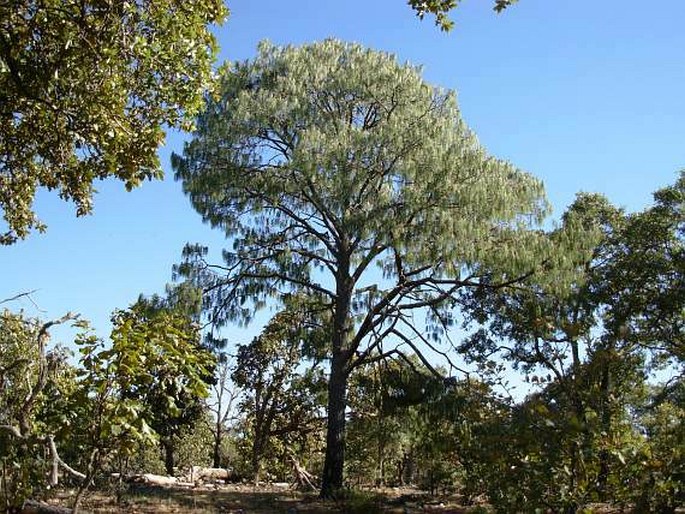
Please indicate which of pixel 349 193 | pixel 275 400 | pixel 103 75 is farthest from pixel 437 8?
pixel 275 400

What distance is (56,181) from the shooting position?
25.0 ft

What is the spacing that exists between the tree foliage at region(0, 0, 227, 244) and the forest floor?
16.2 feet

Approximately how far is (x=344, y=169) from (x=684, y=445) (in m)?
8.19

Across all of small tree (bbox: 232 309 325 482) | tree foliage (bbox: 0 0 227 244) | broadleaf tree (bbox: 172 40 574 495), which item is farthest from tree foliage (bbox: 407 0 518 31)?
small tree (bbox: 232 309 325 482)

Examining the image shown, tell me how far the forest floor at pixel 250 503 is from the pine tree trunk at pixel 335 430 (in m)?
0.49

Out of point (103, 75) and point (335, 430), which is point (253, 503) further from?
point (103, 75)

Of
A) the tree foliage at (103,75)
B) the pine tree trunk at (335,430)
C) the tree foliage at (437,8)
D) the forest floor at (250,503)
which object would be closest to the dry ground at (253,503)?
the forest floor at (250,503)

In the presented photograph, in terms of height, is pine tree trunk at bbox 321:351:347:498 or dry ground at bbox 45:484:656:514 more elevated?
pine tree trunk at bbox 321:351:347:498

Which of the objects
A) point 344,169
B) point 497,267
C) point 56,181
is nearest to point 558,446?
point 56,181

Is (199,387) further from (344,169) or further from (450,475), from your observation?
(450,475)

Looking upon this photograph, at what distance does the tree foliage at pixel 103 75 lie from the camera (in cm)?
599

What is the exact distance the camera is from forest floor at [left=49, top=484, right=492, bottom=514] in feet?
32.7

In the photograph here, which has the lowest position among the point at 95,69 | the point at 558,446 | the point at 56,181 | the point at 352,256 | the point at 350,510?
the point at 350,510

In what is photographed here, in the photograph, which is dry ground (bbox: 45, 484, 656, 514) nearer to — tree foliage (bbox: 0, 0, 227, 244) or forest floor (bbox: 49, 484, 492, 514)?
forest floor (bbox: 49, 484, 492, 514)
